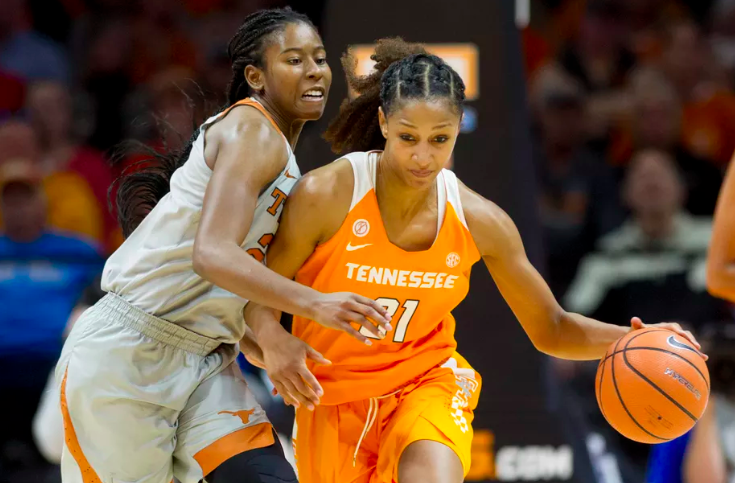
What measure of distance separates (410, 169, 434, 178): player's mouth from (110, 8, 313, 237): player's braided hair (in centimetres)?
62

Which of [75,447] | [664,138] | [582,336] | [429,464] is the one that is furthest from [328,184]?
[664,138]

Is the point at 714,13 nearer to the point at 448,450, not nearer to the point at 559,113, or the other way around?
the point at 559,113

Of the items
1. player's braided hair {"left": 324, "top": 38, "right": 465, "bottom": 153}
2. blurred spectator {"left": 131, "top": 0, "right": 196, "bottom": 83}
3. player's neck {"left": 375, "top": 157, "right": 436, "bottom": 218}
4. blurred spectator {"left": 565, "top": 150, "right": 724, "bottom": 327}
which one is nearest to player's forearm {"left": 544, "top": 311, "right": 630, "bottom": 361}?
player's neck {"left": 375, "top": 157, "right": 436, "bottom": 218}

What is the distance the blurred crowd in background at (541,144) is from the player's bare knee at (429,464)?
1.61 meters

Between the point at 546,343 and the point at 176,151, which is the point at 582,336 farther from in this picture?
the point at 176,151

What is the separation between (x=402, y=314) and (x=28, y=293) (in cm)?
367

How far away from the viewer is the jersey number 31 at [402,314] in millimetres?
3437

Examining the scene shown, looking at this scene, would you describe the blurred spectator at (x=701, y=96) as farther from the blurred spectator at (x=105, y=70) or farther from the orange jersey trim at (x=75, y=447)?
the orange jersey trim at (x=75, y=447)

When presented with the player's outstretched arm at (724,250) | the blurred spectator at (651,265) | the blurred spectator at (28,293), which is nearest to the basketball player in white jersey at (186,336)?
the player's outstretched arm at (724,250)

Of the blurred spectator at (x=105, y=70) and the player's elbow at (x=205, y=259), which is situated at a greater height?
the player's elbow at (x=205, y=259)

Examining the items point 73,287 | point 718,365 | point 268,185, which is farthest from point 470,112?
point 73,287

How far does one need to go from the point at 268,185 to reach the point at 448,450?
964 millimetres

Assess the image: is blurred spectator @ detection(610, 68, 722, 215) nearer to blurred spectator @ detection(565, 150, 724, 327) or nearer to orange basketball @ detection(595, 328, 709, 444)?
blurred spectator @ detection(565, 150, 724, 327)

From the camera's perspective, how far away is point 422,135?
3.26 m
